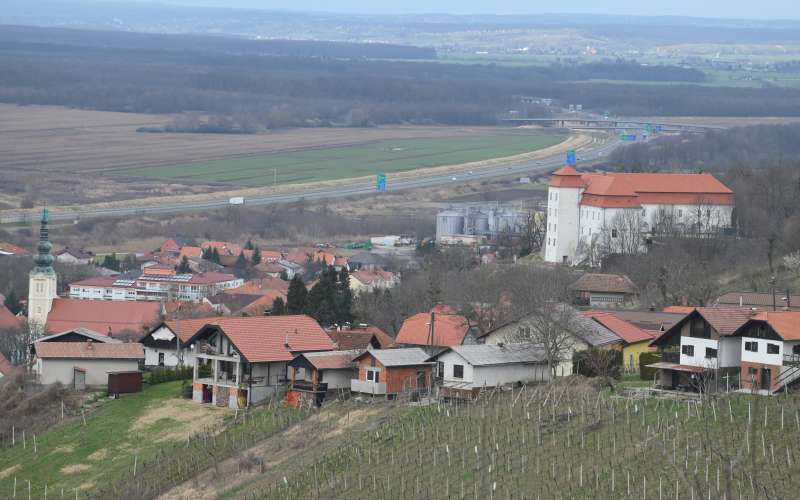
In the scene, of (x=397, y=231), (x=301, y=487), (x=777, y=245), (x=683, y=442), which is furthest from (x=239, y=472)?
(x=397, y=231)

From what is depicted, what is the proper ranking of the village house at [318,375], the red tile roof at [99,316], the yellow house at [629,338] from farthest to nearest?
the red tile roof at [99,316]
the yellow house at [629,338]
the village house at [318,375]

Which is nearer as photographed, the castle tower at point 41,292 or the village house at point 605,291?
the village house at point 605,291

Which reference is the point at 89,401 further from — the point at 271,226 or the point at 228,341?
the point at 271,226

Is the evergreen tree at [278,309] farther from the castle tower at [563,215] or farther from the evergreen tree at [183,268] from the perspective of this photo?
the evergreen tree at [183,268]

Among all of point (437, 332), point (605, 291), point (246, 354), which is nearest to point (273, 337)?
point (246, 354)

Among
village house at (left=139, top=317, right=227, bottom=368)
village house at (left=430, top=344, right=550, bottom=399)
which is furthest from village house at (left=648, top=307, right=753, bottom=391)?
village house at (left=139, top=317, right=227, bottom=368)

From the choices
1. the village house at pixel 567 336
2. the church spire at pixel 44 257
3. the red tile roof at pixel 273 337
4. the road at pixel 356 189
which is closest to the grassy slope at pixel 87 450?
the red tile roof at pixel 273 337

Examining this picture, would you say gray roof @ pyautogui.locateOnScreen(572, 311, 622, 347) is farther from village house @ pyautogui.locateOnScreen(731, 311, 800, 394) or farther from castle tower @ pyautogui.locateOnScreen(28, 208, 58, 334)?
castle tower @ pyautogui.locateOnScreen(28, 208, 58, 334)

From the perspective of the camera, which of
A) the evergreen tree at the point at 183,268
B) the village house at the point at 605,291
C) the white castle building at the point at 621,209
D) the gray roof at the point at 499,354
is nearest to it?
the gray roof at the point at 499,354
